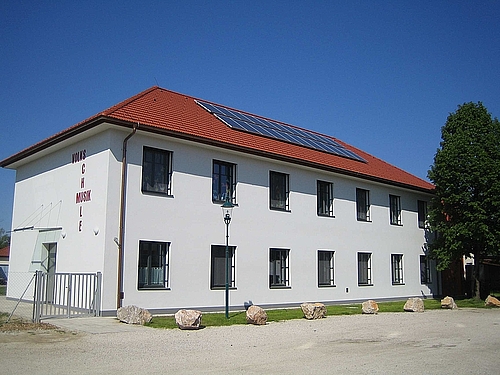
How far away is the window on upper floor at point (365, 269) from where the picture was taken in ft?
82.3

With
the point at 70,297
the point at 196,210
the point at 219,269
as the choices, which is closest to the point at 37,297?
the point at 70,297

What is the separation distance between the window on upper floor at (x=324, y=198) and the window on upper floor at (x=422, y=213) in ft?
26.3

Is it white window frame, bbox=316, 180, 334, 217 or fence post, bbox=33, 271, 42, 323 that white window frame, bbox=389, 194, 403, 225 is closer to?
white window frame, bbox=316, 180, 334, 217

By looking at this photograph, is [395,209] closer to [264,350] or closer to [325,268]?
[325,268]

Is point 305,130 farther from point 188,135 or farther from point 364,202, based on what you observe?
point 188,135

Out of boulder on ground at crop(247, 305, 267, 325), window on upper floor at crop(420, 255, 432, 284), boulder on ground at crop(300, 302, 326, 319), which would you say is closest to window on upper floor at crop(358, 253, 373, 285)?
window on upper floor at crop(420, 255, 432, 284)

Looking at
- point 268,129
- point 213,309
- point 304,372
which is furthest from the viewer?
point 268,129

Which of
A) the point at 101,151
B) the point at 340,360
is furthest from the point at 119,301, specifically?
the point at 340,360

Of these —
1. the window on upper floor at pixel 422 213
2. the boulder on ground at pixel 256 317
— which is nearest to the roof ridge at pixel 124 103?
the boulder on ground at pixel 256 317

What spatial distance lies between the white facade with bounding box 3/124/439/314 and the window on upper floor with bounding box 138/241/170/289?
164 millimetres

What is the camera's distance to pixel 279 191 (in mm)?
21781

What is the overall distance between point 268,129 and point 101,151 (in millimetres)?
9398

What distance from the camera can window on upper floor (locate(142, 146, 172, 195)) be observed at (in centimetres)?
1742

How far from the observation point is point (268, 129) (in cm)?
2430
